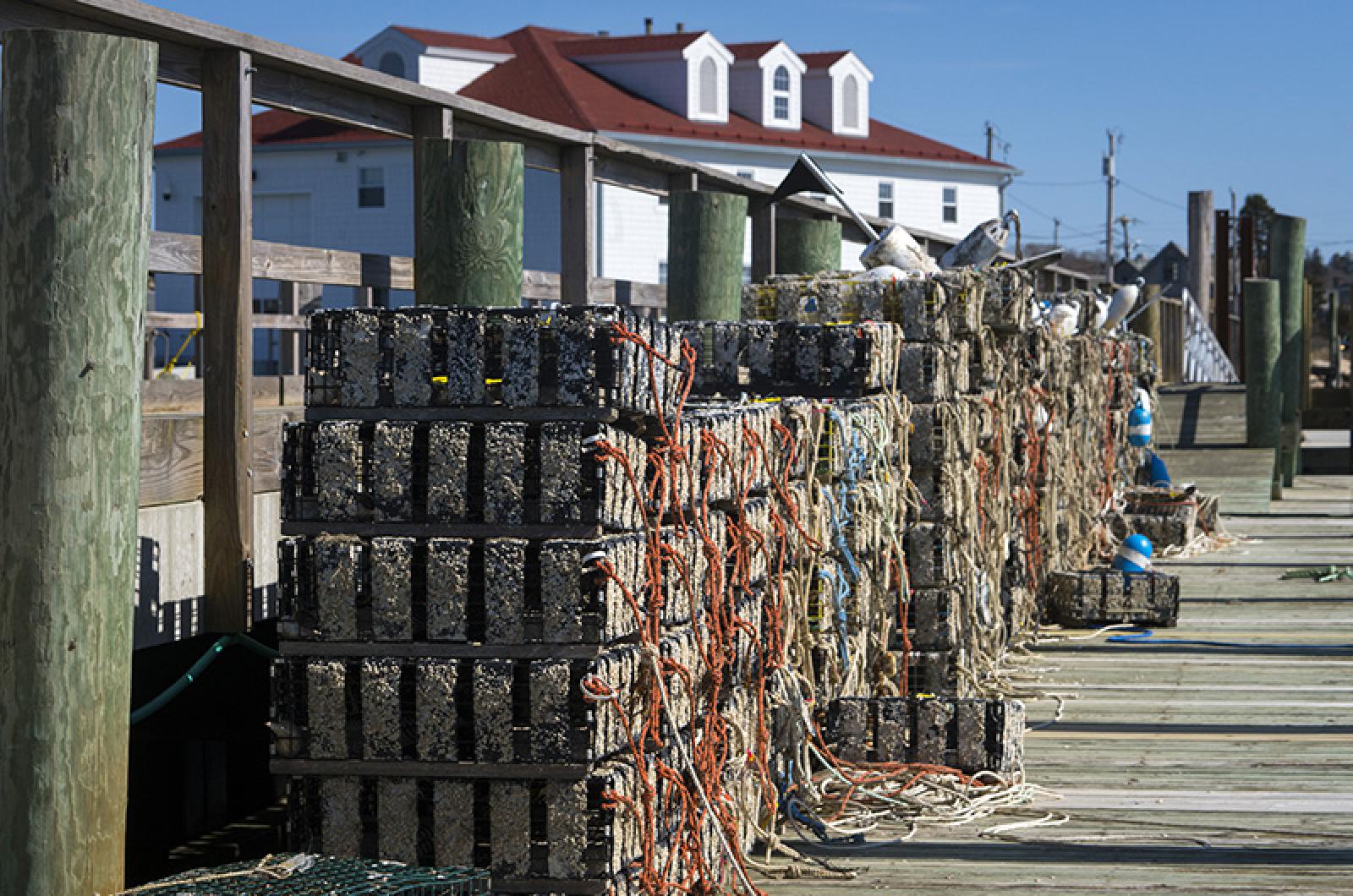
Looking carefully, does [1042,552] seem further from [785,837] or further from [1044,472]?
[785,837]

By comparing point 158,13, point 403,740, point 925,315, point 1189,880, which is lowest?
point 1189,880

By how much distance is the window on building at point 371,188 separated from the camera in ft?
151

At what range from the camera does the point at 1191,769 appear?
25.9 ft

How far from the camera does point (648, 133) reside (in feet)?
151

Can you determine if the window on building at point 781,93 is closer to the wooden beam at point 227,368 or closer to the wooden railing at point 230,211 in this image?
the wooden railing at point 230,211

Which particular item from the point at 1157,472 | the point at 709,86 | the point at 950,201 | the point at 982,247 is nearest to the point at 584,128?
the point at 709,86

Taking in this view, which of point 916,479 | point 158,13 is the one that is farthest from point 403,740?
point 916,479

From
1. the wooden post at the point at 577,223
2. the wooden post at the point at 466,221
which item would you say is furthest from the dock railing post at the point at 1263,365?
the wooden post at the point at 466,221

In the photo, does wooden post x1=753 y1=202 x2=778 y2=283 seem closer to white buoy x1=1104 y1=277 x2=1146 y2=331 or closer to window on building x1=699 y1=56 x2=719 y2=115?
white buoy x1=1104 y1=277 x2=1146 y2=331

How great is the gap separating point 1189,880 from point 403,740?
2669 mm

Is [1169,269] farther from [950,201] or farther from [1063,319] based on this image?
[1063,319]

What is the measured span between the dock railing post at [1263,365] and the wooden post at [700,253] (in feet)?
44.6

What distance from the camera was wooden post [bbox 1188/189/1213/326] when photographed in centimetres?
3328

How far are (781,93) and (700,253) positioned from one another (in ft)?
137
